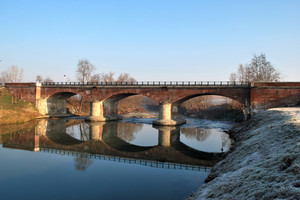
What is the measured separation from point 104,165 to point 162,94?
21951 millimetres

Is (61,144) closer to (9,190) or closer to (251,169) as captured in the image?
(9,190)

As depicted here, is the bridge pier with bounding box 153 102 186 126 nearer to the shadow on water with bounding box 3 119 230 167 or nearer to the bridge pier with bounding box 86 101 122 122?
the shadow on water with bounding box 3 119 230 167

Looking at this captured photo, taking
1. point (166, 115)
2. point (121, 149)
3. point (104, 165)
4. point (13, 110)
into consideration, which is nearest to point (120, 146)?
point (121, 149)

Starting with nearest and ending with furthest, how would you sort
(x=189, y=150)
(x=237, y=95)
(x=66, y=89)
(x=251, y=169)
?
(x=251, y=169) < (x=189, y=150) < (x=237, y=95) < (x=66, y=89)

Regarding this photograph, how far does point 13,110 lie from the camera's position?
3744 centimetres

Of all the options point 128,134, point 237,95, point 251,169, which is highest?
point 237,95

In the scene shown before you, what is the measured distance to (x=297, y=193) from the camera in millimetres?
5207

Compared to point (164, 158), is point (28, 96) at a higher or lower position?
higher

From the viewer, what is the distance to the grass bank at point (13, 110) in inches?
1341

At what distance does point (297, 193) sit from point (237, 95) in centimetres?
2891

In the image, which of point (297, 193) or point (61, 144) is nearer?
point (297, 193)

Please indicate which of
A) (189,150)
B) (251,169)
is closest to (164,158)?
(189,150)

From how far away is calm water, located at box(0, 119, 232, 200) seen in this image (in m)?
11.2

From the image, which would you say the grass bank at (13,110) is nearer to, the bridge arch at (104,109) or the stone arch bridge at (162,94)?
the stone arch bridge at (162,94)
